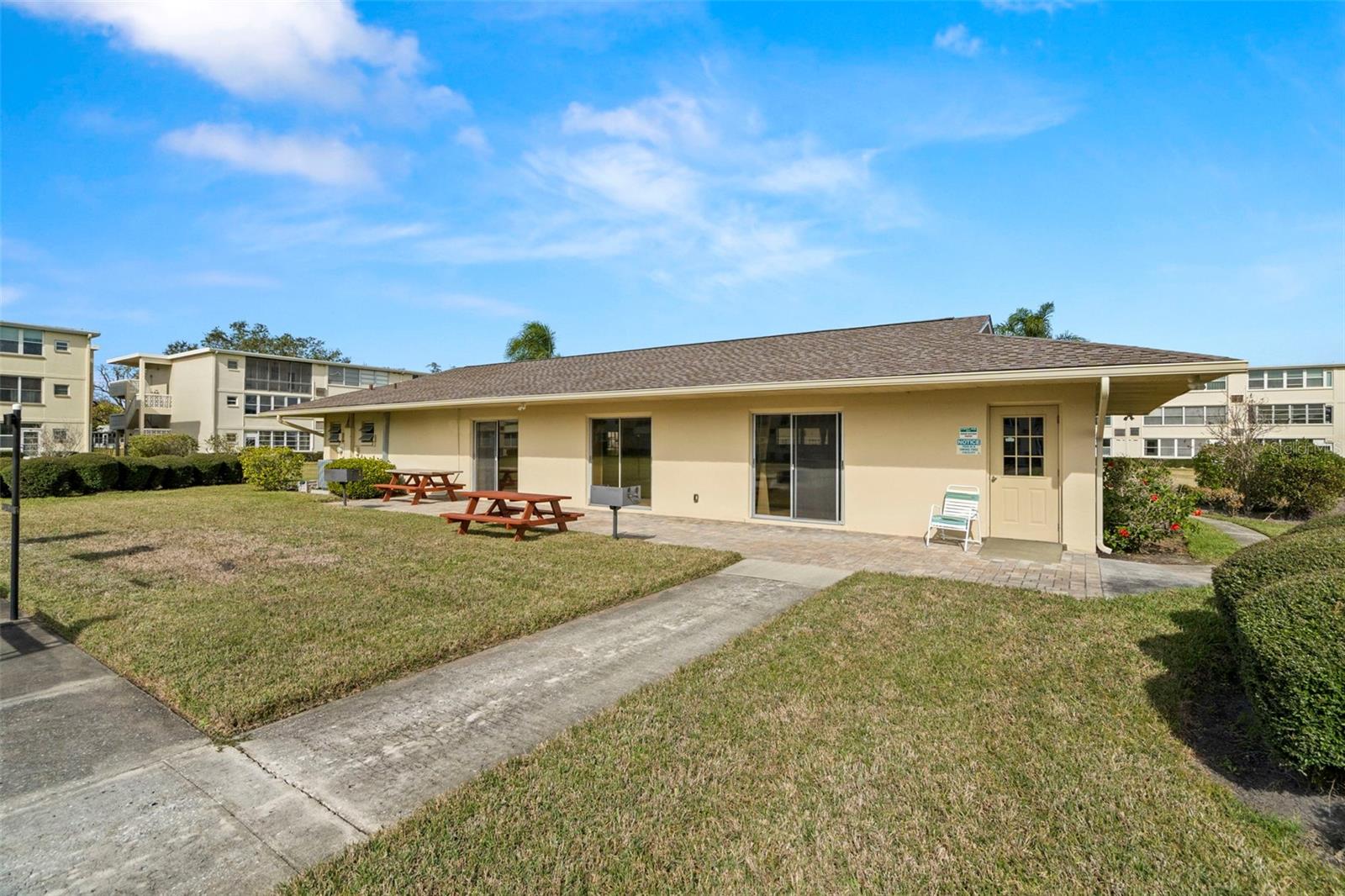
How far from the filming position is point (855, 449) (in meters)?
10.4

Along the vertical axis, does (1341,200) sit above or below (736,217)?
below

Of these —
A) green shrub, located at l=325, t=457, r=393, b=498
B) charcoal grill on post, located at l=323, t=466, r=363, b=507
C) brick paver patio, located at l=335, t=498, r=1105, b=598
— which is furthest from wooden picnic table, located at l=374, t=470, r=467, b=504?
brick paver patio, located at l=335, t=498, r=1105, b=598

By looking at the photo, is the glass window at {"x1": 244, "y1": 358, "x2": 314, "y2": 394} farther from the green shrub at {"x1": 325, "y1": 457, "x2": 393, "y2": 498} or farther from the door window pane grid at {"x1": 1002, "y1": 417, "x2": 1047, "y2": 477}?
the door window pane grid at {"x1": 1002, "y1": 417, "x2": 1047, "y2": 477}

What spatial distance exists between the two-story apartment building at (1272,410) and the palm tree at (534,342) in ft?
113

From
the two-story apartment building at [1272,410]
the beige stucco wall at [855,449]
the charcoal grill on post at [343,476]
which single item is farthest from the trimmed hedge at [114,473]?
the two-story apartment building at [1272,410]

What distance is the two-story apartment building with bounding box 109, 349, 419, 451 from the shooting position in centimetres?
3850

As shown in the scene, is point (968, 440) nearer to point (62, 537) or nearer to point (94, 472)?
point (62, 537)

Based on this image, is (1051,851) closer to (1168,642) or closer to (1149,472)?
(1168,642)

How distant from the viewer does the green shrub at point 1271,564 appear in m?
3.32

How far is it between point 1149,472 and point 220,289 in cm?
3057

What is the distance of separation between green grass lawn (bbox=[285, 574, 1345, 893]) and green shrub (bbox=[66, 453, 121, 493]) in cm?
2116

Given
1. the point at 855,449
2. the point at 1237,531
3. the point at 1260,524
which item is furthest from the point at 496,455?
the point at 1260,524

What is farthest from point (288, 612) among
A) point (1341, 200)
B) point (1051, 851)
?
point (1341, 200)

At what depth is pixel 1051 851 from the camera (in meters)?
2.26
